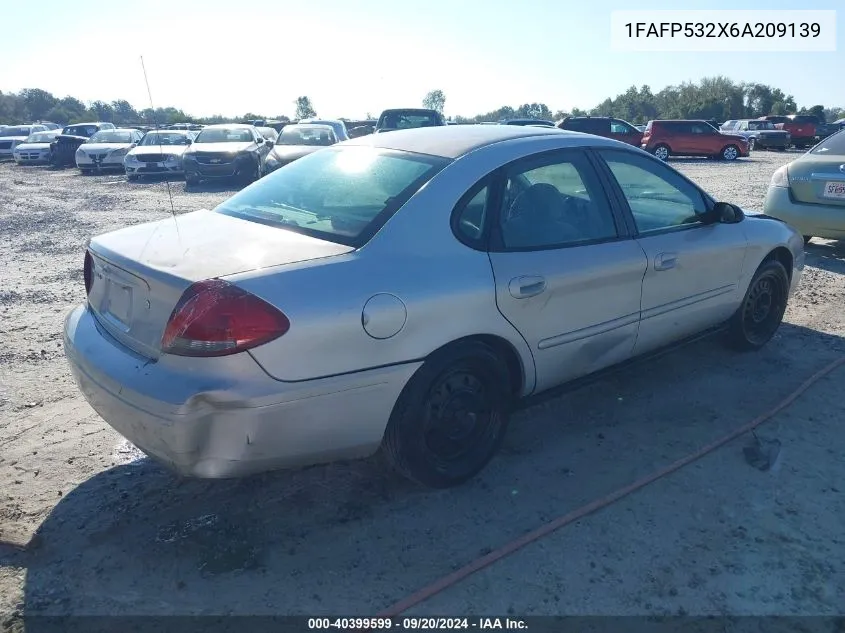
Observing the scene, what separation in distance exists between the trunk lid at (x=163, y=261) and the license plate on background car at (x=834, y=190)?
618 cm

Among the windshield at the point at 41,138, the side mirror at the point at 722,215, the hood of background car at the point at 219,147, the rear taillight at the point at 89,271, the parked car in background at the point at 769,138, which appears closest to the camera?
the rear taillight at the point at 89,271

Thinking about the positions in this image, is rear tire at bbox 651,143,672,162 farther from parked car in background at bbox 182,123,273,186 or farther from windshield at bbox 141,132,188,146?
windshield at bbox 141,132,188,146

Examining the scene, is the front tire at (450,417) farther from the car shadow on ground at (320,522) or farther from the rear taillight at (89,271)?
the rear taillight at (89,271)

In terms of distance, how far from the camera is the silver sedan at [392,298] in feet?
8.09

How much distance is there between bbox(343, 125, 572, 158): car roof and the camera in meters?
3.33

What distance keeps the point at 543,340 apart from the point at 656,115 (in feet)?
235

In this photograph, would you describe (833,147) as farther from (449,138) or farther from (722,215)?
(449,138)

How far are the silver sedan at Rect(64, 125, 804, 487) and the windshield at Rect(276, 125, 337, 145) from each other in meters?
11.9

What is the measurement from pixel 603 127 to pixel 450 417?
77.8 ft

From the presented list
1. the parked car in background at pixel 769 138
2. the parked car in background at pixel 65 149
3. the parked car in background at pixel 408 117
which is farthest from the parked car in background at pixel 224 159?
the parked car in background at pixel 769 138

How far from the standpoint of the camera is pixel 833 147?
23.9 feet

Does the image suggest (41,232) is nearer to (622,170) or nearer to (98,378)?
(98,378)

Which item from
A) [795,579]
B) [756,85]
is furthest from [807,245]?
[756,85]

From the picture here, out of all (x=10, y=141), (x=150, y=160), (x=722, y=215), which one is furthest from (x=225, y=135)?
(x=10, y=141)
